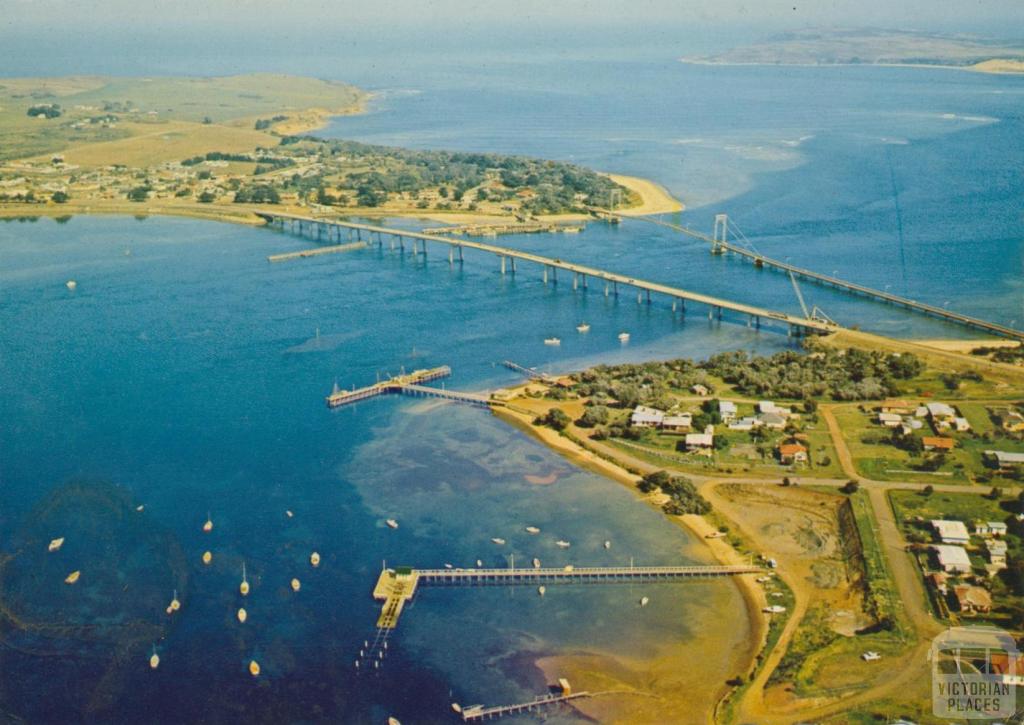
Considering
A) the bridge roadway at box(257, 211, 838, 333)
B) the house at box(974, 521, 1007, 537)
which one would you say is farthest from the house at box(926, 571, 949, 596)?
the bridge roadway at box(257, 211, 838, 333)

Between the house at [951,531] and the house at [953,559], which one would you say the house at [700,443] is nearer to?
the house at [951,531]

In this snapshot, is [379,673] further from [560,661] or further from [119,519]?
[119,519]

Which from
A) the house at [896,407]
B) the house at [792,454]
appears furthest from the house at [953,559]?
the house at [896,407]

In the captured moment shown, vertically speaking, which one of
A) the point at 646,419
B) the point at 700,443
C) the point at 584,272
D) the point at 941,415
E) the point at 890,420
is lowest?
the point at 700,443

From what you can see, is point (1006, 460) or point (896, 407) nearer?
point (1006, 460)

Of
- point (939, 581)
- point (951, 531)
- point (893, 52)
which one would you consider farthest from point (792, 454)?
point (893, 52)

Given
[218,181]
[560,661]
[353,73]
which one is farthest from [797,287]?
[353,73]

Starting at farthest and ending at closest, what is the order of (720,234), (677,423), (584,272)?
(720,234) < (584,272) < (677,423)

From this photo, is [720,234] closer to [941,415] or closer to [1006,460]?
[941,415]
